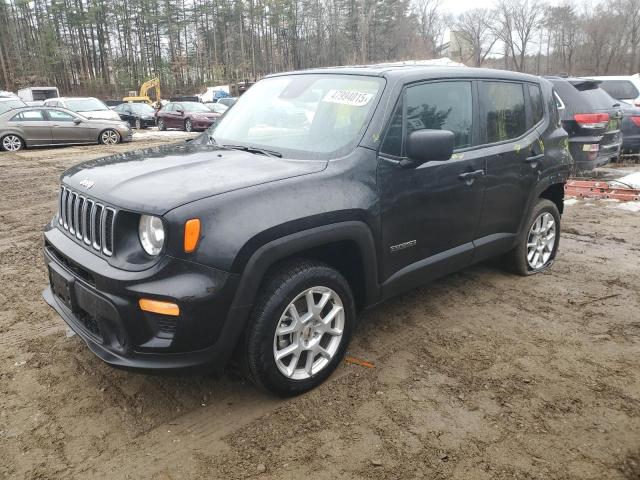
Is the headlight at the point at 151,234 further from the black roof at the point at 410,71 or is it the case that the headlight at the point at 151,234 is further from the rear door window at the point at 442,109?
the black roof at the point at 410,71

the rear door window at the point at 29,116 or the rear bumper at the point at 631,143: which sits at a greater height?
the rear door window at the point at 29,116

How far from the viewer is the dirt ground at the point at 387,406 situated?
93.7 inches

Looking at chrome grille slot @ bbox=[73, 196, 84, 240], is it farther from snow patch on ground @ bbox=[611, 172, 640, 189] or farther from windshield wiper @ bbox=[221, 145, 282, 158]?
snow patch on ground @ bbox=[611, 172, 640, 189]

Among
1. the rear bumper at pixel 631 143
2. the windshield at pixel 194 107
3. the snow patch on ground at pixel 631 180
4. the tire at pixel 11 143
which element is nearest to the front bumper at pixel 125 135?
the tire at pixel 11 143

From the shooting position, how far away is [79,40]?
194 ft

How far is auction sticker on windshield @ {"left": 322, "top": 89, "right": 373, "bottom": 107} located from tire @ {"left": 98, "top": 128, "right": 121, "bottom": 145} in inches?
564

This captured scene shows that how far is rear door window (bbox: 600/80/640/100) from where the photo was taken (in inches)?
489

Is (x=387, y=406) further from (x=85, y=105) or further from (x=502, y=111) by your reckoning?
(x=85, y=105)

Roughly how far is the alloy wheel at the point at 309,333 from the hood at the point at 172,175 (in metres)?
0.70

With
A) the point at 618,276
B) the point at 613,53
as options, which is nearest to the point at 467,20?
the point at 613,53

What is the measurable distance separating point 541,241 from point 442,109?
197 centimetres

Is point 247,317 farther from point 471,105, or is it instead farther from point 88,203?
point 471,105

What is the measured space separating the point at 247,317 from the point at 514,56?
6671 centimetres

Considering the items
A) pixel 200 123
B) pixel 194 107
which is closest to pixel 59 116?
pixel 200 123
